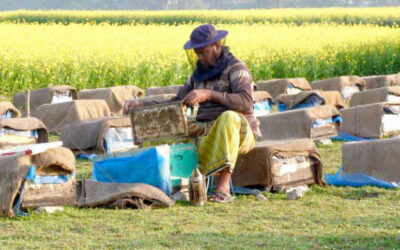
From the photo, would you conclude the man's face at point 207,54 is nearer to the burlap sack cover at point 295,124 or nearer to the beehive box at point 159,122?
the beehive box at point 159,122

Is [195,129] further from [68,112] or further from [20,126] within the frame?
[68,112]

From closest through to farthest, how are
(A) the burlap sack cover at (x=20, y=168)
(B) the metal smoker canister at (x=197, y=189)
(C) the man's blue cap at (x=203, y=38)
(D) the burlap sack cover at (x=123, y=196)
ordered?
(A) the burlap sack cover at (x=20, y=168), (D) the burlap sack cover at (x=123, y=196), (B) the metal smoker canister at (x=197, y=189), (C) the man's blue cap at (x=203, y=38)

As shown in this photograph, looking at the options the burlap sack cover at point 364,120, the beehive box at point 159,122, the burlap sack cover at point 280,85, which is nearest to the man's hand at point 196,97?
the beehive box at point 159,122

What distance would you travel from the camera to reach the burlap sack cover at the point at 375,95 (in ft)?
35.1

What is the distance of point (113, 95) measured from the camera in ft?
41.1

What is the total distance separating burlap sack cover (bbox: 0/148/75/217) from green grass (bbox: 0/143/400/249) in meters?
0.17

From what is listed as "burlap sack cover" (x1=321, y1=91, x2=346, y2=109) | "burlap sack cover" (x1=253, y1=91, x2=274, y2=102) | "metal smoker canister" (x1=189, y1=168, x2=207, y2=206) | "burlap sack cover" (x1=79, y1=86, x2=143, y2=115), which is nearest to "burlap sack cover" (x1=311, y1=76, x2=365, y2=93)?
"burlap sack cover" (x1=321, y1=91, x2=346, y2=109)

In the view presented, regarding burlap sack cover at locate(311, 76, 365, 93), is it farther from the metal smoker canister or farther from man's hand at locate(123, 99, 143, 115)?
the metal smoker canister

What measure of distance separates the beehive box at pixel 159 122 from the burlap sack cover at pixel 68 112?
407cm

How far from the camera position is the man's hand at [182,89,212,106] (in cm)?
631

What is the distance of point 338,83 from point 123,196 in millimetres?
8409

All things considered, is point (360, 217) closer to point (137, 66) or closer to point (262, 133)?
point (262, 133)

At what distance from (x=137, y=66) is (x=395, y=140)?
939 cm

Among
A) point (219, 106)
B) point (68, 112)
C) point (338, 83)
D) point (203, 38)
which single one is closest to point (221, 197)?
point (219, 106)
